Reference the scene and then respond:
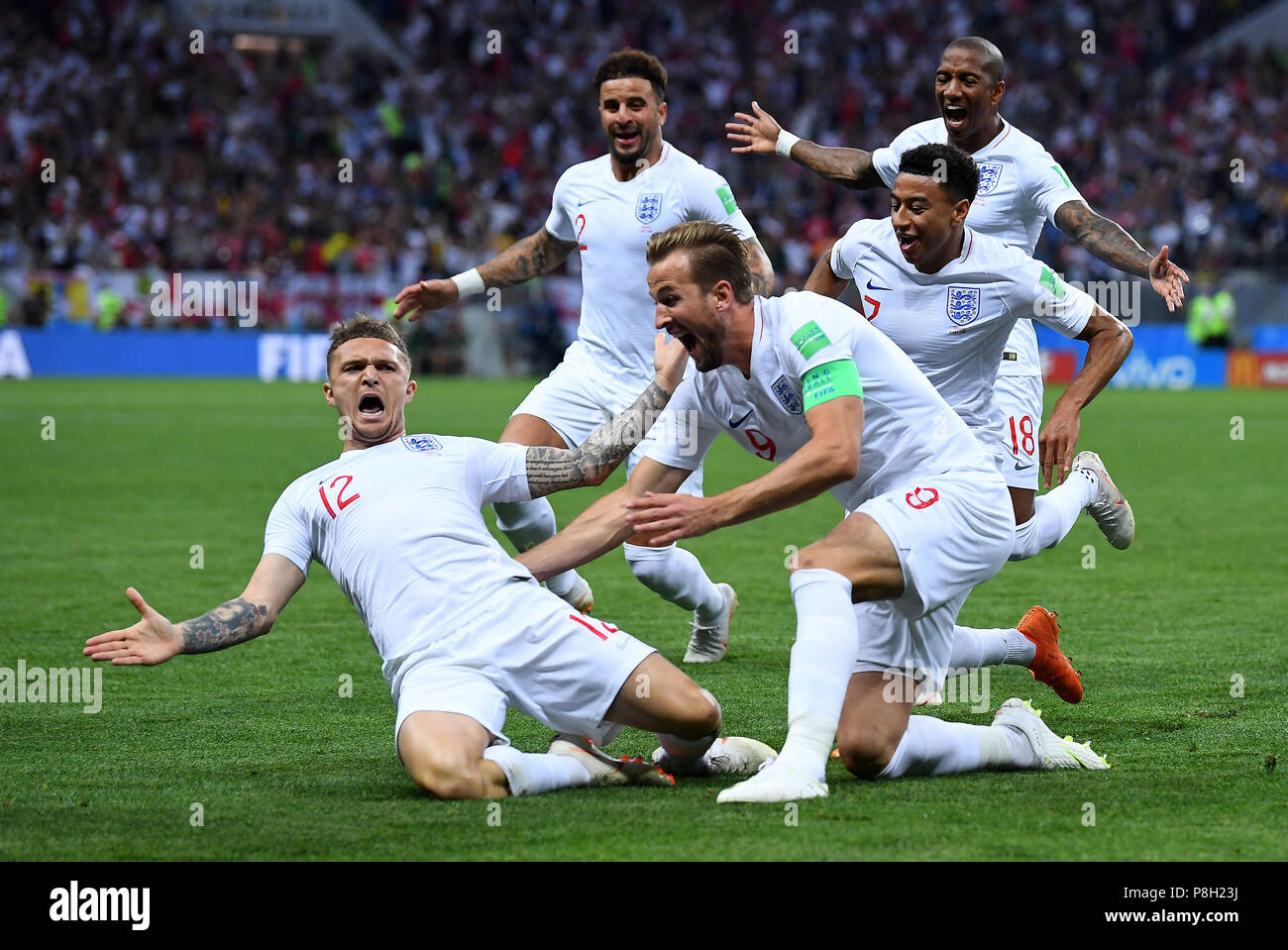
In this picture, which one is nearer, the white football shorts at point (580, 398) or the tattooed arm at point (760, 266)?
the tattooed arm at point (760, 266)

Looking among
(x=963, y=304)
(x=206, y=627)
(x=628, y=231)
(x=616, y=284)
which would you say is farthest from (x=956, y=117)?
(x=206, y=627)

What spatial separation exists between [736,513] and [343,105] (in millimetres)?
32287

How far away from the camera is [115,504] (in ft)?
42.7

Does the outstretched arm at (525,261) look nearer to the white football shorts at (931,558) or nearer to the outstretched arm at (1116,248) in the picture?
the outstretched arm at (1116,248)

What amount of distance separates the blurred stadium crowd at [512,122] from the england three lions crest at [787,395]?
975 inches

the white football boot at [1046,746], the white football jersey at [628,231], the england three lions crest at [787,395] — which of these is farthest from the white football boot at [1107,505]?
the england three lions crest at [787,395]

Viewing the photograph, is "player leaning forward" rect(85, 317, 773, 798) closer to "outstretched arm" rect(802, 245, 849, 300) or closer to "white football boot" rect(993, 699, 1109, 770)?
"white football boot" rect(993, 699, 1109, 770)

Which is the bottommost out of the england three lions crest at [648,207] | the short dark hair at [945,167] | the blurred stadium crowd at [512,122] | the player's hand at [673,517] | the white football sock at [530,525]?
the white football sock at [530,525]

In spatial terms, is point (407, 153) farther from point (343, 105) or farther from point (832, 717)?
point (832, 717)

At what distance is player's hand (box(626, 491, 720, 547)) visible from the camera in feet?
14.3

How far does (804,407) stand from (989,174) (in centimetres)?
242

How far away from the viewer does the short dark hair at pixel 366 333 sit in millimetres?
5234

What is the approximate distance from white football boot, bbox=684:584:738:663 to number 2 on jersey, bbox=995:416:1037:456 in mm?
1428
